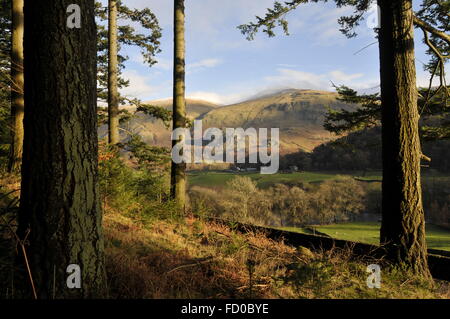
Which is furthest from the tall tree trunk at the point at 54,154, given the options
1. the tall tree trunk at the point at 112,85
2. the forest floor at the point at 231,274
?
the tall tree trunk at the point at 112,85

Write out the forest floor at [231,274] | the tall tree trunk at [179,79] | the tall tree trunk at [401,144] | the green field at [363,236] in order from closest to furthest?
1. the forest floor at [231,274]
2. the tall tree trunk at [401,144]
3. the tall tree trunk at [179,79]
4. the green field at [363,236]

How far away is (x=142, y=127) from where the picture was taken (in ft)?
44.3

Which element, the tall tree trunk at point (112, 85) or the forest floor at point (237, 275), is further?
the tall tree trunk at point (112, 85)

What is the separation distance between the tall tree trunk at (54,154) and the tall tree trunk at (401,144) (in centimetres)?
449

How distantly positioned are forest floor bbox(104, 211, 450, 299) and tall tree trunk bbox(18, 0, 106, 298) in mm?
631

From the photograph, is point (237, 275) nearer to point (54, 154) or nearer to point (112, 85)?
point (54, 154)

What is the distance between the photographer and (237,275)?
3680 millimetres

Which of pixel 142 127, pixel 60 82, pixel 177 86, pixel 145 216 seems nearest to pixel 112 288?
pixel 60 82

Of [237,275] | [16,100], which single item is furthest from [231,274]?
[16,100]

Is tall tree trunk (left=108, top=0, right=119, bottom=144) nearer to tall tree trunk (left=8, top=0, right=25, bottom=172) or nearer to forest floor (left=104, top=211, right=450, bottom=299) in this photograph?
tall tree trunk (left=8, top=0, right=25, bottom=172)

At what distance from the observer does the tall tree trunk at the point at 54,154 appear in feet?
9.04

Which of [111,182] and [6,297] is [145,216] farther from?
[6,297]

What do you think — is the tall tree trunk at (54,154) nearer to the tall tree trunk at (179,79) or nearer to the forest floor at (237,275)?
the forest floor at (237,275)

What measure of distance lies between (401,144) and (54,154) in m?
5.04
